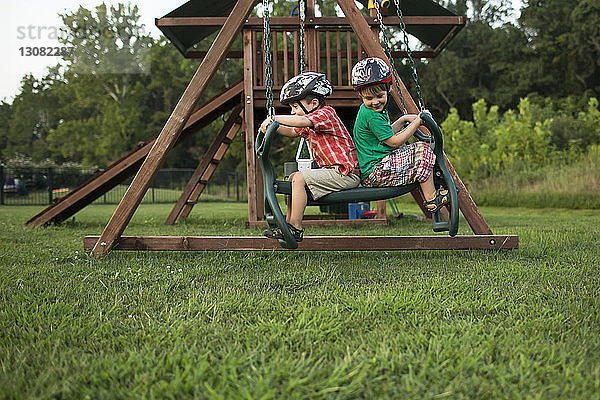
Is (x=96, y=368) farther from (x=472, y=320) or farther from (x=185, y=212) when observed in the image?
(x=185, y=212)

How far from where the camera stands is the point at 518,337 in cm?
239

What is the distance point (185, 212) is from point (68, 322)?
7.32 meters

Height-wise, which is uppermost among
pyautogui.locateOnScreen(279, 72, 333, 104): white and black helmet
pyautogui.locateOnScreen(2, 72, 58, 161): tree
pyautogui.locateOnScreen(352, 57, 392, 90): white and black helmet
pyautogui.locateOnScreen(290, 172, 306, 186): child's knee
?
pyautogui.locateOnScreen(2, 72, 58, 161): tree

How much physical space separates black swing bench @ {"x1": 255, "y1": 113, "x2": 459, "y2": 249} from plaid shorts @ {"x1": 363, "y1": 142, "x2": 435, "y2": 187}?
0.06 m

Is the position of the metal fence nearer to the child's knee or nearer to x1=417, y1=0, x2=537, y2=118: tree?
the child's knee

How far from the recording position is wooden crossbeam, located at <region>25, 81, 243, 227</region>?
834cm

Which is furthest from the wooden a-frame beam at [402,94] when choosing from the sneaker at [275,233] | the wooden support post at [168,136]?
the sneaker at [275,233]

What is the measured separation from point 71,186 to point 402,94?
24820mm

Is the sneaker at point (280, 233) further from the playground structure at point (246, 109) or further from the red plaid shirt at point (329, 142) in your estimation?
the red plaid shirt at point (329, 142)

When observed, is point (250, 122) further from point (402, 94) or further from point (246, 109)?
point (402, 94)

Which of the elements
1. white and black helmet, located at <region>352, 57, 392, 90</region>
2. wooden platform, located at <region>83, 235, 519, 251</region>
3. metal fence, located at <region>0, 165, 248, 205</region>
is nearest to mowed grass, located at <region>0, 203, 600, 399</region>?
wooden platform, located at <region>83, 235, 519, 251</region>

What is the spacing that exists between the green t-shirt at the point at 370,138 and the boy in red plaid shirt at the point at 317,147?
0.06 meters

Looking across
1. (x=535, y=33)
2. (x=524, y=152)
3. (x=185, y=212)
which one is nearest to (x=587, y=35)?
(x=535, y=33)

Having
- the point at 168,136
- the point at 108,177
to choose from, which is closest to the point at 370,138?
the point at 168,136
